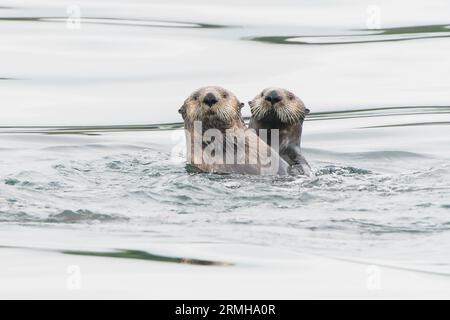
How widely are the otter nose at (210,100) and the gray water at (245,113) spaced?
1.86ft

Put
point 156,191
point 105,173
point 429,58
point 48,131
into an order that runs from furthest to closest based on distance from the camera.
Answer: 1. point 429,58
2. point 48,131
3. point 105,173
4. point 156,191

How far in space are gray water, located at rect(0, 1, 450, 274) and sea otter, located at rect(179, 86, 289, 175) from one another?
0.17 meters

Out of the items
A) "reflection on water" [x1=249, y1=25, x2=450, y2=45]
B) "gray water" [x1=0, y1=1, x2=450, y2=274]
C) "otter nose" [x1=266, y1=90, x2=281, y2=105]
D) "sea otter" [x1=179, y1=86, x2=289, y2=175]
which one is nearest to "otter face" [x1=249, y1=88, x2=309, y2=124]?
"otter nose" [x1=266, y1=90, x2=281, y2=105]

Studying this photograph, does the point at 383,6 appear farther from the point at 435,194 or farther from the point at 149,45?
the point at 435,194

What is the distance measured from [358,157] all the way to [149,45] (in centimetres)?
440

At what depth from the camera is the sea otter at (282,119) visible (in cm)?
858

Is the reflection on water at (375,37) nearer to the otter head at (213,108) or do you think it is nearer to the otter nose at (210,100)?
the otter head at (213,108)

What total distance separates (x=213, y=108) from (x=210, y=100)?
3.4 inches

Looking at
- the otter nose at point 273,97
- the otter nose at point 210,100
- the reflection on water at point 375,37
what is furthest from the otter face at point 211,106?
the reflection on water at point 375,37

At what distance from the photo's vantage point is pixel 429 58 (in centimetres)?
1319

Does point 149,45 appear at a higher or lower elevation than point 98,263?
higher

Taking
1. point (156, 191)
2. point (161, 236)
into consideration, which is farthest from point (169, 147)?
point (161, 236)

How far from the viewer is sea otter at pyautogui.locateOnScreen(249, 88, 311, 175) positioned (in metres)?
8.58

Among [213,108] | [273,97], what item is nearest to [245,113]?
[273,97]
